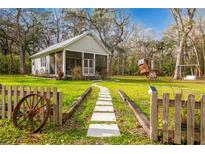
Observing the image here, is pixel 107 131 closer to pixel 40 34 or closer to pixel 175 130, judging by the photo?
pixel 175 130

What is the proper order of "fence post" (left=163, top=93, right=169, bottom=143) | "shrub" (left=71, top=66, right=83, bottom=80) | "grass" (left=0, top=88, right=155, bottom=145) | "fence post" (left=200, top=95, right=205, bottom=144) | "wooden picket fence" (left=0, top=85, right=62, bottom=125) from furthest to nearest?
"shrub" (left=71, top=66, right=83, bottom=80)
"wooden picket fence" (left=0, top=85, right=62, bottom=125)
"grass" (left=0, top=88, right=155, bottom=145)
"fence post" (left=163, top=93, right=169, bottom=143)
"fence post" (left=200, top=95, right=205, bottom=144)

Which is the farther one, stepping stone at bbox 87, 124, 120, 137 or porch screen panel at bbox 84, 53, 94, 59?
porch screen panel at bbox 84, 53, 94, 59

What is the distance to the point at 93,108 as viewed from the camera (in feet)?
13.6

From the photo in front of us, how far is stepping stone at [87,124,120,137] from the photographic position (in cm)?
271

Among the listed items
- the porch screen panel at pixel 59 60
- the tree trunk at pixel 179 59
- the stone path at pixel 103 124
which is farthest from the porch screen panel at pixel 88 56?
the stone path at pixel 103 124

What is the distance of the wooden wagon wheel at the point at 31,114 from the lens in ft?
9.35

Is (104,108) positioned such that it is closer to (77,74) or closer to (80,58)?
(77,74)

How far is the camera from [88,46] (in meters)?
12.7

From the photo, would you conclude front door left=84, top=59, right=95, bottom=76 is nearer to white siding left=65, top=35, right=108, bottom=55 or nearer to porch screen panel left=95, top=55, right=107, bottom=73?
porch screen panel left=95, top=55, right=107, bottom=73

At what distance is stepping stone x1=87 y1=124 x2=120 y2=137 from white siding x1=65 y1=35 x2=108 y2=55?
29.1ft

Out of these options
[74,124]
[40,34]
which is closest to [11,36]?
[40,34]

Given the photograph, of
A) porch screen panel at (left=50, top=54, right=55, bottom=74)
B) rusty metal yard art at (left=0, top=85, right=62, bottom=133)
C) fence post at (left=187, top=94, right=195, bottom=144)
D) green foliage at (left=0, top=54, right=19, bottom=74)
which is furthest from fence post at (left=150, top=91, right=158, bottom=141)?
porch screen panel at (left=50, top=54, right=55, bottom=74)

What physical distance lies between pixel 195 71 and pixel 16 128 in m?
5.71

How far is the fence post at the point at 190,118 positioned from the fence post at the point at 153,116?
29 centimetres
